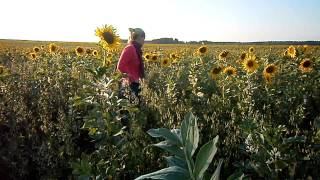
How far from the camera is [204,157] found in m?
1.03

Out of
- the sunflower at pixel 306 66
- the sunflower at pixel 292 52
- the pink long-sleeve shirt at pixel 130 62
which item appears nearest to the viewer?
the pink long-sleeve shirt at pixel 130 62

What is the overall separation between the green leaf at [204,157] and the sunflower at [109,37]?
199 inches

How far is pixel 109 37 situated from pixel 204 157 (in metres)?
5.13

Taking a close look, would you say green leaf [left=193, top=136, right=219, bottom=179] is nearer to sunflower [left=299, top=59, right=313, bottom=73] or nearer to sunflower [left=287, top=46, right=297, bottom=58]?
sunflower [left=299, top=59, right=313, bottom=73]

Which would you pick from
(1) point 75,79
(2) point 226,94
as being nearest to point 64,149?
(2) point 226,94

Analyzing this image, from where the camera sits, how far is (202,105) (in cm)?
551

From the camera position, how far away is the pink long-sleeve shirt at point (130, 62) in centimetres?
652

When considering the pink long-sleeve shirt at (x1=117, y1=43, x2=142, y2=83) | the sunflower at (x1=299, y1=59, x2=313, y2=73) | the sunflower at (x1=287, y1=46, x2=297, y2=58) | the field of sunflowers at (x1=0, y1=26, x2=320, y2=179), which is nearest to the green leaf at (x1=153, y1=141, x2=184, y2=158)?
the field of sunflowers at (x1=0, y1=26, x2=320, y2=179)

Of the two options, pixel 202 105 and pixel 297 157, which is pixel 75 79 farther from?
pixel 297 157

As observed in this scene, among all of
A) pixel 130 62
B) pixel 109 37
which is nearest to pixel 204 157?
pixel 109 37

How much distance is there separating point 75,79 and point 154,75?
80.7 inches

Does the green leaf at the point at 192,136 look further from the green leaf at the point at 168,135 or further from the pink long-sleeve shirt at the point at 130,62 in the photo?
the pink long-sleeve shirt at the point at 130,62

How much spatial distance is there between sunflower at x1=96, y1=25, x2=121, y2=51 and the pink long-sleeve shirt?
50 cm

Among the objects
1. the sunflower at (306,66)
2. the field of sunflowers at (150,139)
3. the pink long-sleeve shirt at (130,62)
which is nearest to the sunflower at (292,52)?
the sunflower at (306,66)
